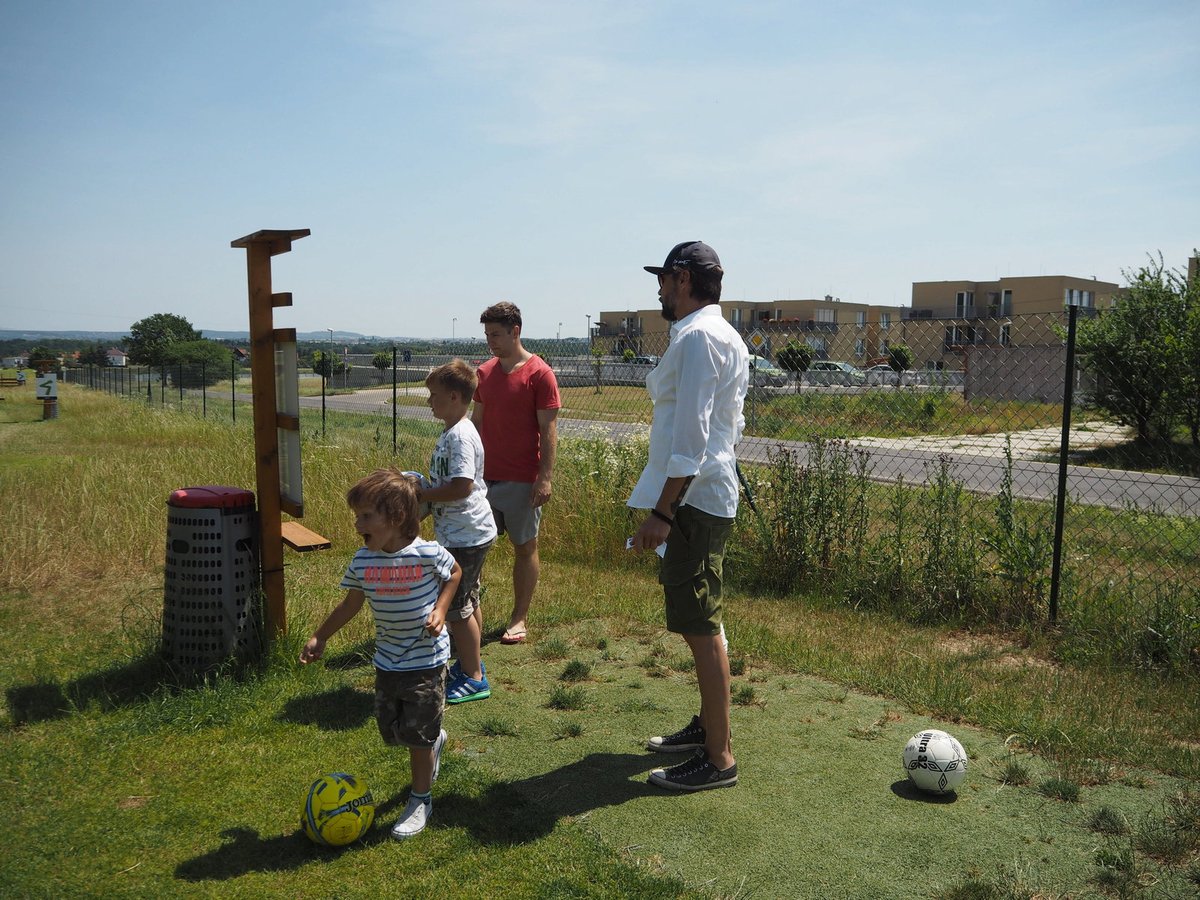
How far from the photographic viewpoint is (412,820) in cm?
342

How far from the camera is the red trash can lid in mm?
4824

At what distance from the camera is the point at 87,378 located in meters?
55.0

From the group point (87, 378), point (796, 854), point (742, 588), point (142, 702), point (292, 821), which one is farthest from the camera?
point (87, 378)

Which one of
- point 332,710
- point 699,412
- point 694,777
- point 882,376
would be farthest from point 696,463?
point 882,376

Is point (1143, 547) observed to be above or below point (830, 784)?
above

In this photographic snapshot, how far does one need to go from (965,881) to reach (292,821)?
2.45 m

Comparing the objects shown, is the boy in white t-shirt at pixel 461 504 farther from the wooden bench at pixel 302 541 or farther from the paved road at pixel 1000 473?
the paved road at pixel 1000 473

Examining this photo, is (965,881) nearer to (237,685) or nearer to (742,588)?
(237,685)

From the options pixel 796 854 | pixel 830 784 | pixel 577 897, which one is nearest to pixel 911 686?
pixel 830 784

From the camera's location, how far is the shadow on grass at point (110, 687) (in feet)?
14.9

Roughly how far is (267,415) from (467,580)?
4.91 ft

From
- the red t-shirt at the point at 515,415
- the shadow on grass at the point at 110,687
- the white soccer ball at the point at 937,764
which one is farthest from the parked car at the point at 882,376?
the shadow on grass at the point at 110,687

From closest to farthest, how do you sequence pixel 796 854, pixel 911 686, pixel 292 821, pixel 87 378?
pixel 796 854 → pixel 292 821 → pixel 911 686 → pixel 87 378

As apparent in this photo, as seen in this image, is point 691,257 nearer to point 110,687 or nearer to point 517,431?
point 517,431
